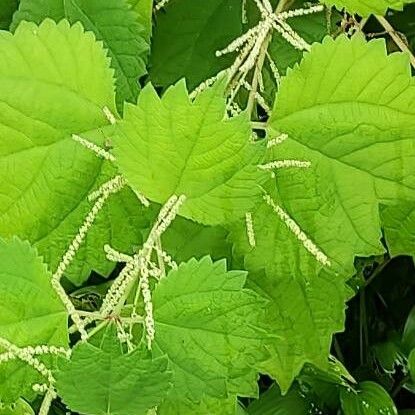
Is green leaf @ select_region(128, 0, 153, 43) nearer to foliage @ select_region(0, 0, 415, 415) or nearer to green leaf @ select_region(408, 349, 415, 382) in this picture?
foliage @ select_region(0, 0, 415, 415)

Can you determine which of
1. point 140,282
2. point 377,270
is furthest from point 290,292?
point 377,270

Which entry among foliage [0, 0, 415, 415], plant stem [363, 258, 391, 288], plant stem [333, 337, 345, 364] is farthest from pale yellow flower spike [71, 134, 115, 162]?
plant stem [333, 337, 345, 364]

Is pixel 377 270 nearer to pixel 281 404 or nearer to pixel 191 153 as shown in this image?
pixel 281 404

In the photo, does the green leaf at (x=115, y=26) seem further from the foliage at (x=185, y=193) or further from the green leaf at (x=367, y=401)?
the green leaf at (x=367, y=401)

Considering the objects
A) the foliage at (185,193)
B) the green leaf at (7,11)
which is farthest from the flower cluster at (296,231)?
the green leaf at (7,11)

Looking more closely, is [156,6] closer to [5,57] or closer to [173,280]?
[5,57]

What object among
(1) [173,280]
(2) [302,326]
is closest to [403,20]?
(2) [302,326]

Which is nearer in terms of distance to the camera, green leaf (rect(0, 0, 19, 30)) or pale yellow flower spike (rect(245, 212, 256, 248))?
pale yellow flower spike (rect(245, 212, 256, 248))
